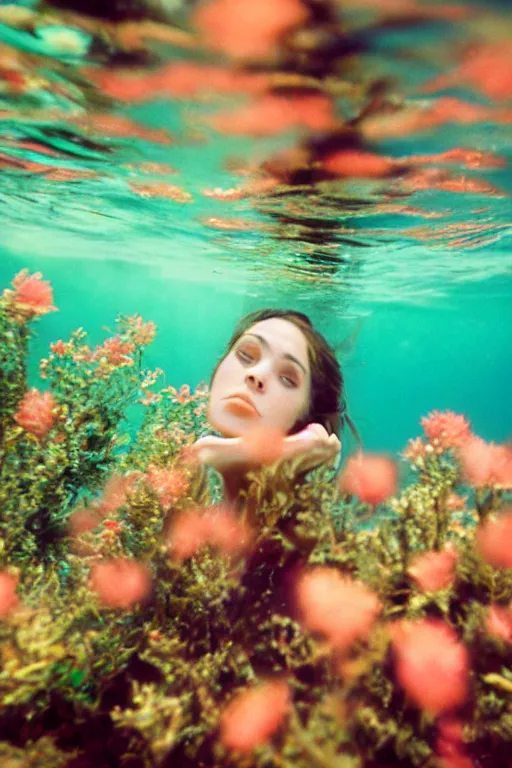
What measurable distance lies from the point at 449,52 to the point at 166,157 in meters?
5.35

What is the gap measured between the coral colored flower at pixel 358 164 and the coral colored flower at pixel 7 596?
23.6ft

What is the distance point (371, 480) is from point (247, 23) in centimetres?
462

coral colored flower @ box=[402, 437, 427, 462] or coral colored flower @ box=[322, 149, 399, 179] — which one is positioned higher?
coral colored flower @ box=[322, 149, 399, 179]

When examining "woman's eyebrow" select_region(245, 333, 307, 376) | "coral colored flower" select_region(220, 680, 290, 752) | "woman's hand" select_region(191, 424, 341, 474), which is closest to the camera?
"coral colored flower" select_region(220, 680, 290, 752)

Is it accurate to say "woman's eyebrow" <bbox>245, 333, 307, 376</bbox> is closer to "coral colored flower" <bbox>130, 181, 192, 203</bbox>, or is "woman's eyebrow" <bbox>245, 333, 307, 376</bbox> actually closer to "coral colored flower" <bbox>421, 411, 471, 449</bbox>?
"coral colored flower" <bbox>421, 411, 471, 449</bbox>

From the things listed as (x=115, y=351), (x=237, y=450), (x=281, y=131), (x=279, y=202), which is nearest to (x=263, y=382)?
(x=237, y=450)

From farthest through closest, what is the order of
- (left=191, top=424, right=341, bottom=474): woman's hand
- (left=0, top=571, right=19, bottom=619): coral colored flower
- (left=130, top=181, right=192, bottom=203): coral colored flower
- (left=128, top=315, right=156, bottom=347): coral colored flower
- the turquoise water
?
(left=130, top=181, right=192, bottom=203): coral colored flower < the turquoise water < (left=128, top=315, right=156, bottom=347): coral colored flower < (left=191, top=424, right=341, bottom=474): woman's hand < (left=0, top=571, right=19, bottom=619): coral colored flower

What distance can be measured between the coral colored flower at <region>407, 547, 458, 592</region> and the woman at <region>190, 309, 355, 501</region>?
0.97 metres

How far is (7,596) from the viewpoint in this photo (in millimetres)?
1864

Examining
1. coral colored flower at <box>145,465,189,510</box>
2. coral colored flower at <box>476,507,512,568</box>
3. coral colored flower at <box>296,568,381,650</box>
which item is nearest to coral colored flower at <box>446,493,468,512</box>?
coral colored flower at <box>476,507,512,568</box>

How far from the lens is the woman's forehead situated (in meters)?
3.58

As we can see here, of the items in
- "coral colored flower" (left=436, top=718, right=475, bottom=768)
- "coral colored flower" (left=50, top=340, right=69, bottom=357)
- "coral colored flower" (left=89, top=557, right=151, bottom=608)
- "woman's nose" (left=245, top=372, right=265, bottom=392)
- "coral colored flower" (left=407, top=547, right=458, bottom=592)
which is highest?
"coral colored flower" (left=50, top=340, right=69, bottom=357)

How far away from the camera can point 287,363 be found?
353 centimetres

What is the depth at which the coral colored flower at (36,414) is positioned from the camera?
258 centimetres
